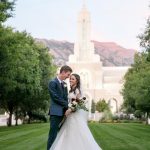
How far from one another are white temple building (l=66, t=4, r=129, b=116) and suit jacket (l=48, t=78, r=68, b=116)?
483 feet

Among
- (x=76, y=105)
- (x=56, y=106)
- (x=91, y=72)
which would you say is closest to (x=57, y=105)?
(x=56, y=106)

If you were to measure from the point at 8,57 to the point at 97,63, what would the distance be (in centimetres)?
13297

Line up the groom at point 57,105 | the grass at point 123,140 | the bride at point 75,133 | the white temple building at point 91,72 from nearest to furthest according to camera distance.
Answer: the groom at point 57,105, the bride at point 75,133, the grass at point 123,140, the white temple building at point 91,72

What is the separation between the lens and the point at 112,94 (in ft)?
544

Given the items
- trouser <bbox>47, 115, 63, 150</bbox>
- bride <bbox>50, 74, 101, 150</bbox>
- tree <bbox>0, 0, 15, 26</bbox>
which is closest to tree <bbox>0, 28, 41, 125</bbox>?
tree <bbox>0, 0, 15, 26</bbox>

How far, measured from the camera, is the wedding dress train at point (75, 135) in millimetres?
11680

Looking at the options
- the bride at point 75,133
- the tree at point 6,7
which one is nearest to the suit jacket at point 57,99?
the bride at point 75,133

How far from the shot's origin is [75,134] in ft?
38.7

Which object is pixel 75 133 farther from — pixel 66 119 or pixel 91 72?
pixel 91 72

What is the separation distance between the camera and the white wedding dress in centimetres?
1168

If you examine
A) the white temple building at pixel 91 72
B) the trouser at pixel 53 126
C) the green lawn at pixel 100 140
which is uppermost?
the white temple building at pixel 91 72

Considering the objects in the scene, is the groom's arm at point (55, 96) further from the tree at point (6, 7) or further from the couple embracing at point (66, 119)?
the tree at point (6, 7)

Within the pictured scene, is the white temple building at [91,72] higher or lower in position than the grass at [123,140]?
higher

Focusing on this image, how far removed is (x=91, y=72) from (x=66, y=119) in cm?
15980
